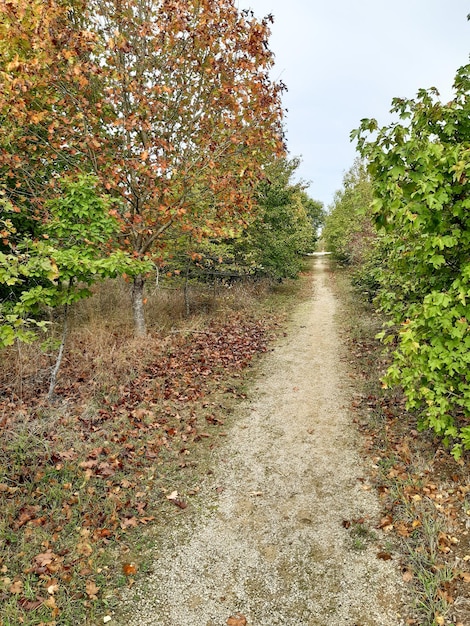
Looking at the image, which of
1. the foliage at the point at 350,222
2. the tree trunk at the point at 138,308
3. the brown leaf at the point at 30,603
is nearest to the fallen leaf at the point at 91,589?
the brown leaf at the point at 30,603

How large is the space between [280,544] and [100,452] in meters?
2.62

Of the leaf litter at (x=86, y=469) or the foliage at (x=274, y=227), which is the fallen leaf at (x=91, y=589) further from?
the foliage at (x=274, y=227)

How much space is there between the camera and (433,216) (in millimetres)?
3961

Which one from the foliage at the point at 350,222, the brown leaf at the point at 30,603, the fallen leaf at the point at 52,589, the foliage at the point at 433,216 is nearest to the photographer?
the brown leaf at the point at 30,603

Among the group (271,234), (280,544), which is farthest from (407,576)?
(271,234)

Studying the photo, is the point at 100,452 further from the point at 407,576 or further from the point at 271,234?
the point at 271,234

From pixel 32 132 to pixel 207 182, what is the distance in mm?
3550

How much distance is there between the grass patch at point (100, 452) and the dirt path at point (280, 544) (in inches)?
13.6

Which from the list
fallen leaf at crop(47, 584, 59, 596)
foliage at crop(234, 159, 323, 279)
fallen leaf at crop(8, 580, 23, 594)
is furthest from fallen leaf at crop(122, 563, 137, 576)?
foliage at crop(234, 159, 323, 279)

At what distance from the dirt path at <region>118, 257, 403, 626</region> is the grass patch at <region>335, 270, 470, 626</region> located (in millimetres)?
205

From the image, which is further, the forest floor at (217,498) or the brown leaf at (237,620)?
the forest floor at (217,498)

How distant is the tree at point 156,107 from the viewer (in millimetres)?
6832

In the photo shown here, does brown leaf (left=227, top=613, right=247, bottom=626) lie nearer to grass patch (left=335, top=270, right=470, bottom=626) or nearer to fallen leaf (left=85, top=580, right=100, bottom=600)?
fallen leaf (left=85, top=580, right=100, bottom=600)

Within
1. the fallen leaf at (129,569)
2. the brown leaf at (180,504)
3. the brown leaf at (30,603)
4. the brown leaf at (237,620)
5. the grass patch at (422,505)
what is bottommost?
the brown leaf at (237,620)
